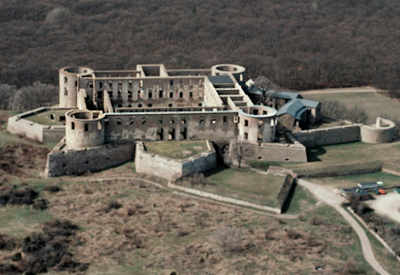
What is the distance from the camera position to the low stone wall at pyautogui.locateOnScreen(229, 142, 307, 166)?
246ft

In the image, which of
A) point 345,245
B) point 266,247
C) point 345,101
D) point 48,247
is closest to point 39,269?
point 48,247

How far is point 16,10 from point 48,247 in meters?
126

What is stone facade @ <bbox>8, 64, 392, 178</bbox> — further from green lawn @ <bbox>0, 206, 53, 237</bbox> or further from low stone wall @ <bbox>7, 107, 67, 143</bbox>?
green lawn @ <bbox>0, 206, 53, 237</bbox>

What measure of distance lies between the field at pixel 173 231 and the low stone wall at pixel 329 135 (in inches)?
502

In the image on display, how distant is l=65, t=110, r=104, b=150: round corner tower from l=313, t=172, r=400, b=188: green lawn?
26230mm

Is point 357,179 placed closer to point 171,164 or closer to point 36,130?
point 171,164

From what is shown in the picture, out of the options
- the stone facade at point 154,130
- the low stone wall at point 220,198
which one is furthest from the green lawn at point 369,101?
the low stone wall at point 220,198

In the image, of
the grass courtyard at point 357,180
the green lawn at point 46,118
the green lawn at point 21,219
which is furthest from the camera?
the green lawn at point 46,118

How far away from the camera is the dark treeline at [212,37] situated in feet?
459

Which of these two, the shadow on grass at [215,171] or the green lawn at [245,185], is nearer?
the green lawn at [245,185]

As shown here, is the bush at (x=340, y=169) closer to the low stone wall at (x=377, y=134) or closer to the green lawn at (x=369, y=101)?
the low stone wall at (x=377, y=134)

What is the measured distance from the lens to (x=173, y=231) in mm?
60250

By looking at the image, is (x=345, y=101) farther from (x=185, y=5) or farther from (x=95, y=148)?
(x=185, y=5)

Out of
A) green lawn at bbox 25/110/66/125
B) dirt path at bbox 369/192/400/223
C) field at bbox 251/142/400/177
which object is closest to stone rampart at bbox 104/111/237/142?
field at bbox 251/142/400/177
